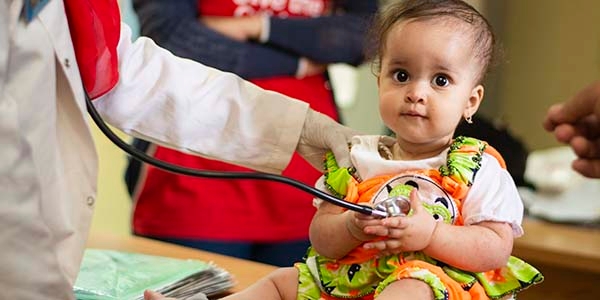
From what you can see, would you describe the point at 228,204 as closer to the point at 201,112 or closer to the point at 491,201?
the point at 201,112

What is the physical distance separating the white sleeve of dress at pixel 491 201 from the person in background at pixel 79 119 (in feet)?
0.58

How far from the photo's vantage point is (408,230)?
33.2 inches

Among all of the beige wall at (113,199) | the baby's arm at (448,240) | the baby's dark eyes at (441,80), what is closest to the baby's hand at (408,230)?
the baby's arm at (448,240)

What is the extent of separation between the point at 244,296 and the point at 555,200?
4.49 feet

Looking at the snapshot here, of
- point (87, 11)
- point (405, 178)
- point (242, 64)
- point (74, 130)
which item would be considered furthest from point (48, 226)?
point (242, 64)

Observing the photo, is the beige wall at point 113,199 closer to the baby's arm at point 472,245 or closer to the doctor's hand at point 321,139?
the doctor's hand at point 321,139

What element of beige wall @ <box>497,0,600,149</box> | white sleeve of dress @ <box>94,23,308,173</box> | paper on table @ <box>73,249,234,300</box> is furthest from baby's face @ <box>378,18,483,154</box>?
beige wall @ <box>497,0,600,149</box>

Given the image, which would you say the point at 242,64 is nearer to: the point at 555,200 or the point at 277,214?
the point at 277,214

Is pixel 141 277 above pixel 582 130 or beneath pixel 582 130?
beneath

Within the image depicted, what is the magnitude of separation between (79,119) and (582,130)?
93 cm

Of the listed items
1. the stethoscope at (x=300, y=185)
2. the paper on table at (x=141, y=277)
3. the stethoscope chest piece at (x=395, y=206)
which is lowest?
the paper on table at (x=141, y=277)

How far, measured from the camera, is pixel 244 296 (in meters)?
1.00

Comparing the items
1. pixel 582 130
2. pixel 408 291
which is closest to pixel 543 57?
pixel 582 130

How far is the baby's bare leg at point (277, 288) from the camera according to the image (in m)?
0.99
